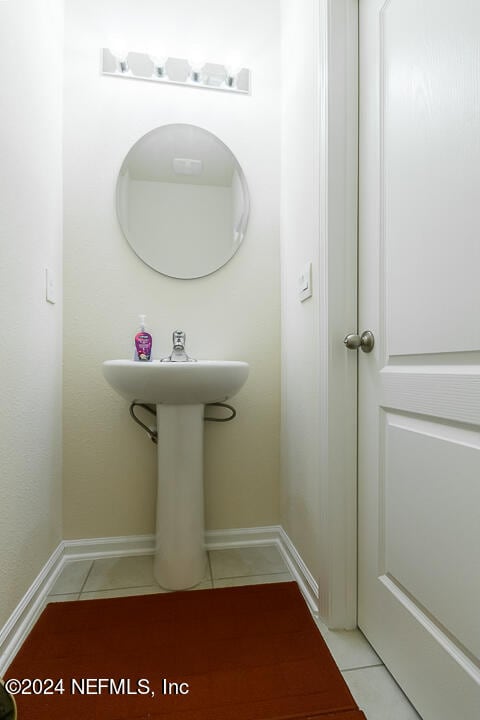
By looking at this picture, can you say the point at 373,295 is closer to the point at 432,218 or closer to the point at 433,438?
the point at 432,218

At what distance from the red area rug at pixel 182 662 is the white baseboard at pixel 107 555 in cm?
4

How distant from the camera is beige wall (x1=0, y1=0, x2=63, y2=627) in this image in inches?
38.4

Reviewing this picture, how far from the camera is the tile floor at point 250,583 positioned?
817mm

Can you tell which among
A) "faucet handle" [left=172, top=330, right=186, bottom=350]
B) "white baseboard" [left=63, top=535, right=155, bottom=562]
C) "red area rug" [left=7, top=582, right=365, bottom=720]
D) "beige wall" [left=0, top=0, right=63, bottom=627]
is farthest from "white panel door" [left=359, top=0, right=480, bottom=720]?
"beige wall" [left=0, top=0, right=63, bottom=627]

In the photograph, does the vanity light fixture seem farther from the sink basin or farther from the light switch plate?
the sink basin

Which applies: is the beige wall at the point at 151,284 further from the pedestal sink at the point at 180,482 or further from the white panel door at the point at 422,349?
the white panel door at the point at 422,349

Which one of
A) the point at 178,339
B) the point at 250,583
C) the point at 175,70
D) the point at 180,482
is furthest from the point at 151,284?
the point at 250,583

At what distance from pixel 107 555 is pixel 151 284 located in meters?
1.11

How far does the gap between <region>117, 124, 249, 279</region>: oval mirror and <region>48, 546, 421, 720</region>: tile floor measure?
1.16 m

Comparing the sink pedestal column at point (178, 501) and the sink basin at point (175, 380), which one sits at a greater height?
the sink basin at point (175, 380)

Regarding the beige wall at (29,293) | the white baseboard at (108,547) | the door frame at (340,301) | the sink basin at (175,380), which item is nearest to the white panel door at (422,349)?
the door frame at (340,301)

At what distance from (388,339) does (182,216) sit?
1059 millimetres

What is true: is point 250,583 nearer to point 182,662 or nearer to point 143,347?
point 182,662

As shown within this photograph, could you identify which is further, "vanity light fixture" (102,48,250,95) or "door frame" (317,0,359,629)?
"vanity light fixture" (102,48,250,95)
